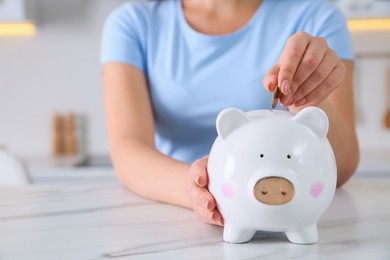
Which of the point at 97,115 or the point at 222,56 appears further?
the point at 97,115

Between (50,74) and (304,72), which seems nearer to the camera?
(304,72)

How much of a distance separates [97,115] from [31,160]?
42 cm

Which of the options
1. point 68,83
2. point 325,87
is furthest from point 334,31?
point 68,83

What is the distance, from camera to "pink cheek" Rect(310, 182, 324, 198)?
0.64 meters

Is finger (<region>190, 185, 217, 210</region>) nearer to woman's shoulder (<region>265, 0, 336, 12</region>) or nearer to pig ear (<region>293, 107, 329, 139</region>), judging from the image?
pig ear (<region>293, 107, 329, 139</region>)

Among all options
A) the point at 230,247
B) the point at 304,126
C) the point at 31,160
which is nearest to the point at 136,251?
the point at 230,247

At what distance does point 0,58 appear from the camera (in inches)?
112

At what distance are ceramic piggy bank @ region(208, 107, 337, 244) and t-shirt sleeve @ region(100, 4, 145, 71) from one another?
0.66 m

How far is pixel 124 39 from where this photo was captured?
4.31 ft

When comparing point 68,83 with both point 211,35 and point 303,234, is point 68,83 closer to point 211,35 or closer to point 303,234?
point 211,35

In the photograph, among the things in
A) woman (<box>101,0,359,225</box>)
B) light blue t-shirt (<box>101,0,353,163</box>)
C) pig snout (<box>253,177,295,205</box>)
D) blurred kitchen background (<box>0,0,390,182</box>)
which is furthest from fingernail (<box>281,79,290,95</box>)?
blurred kitchen background (<box>0,0,390,182</box>)

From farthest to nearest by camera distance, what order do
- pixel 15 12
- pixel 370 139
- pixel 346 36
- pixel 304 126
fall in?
pixel 370 139, pixel 15 12, pixel 346 36, pixel 304 126

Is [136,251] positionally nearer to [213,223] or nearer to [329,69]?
[213,223]

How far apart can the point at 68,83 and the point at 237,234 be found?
228 centimetres
